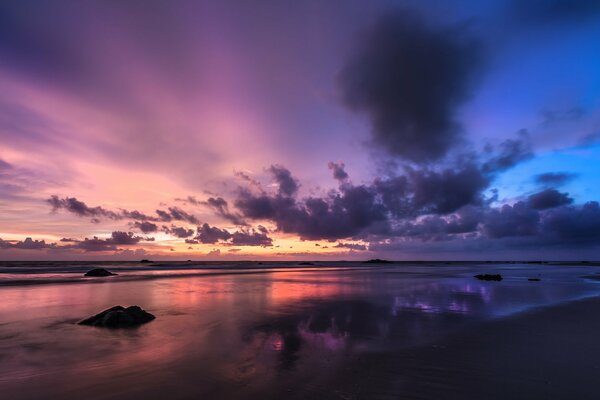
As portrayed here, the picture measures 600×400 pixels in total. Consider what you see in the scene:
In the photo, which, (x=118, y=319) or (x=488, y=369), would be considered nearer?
(x=488, y=369)

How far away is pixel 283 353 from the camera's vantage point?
11.2 metres

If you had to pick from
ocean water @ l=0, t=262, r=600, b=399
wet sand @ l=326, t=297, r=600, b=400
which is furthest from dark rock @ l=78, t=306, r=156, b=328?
wet sand @ l=326, t=297, r=600, b=400

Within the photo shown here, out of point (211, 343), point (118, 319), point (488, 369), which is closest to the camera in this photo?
point (488, 369)

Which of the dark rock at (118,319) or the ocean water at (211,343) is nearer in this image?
the ocean water at (211,343)

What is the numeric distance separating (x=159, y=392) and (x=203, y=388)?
3.18ft

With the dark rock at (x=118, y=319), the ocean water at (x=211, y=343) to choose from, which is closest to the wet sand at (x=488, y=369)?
the ocean water at (x=211, y=343)

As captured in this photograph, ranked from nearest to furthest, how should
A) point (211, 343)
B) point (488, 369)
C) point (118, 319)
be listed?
point (488, 369)
point (211, 343)
point (118, 319)

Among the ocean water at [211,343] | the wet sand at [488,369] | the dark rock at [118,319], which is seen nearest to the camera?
the wet sand at [488,369]

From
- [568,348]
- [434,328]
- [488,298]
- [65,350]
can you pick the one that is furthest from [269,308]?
[488,298]

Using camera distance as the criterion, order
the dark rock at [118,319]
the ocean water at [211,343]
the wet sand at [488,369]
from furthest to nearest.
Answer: the dark rock at [118,319], the ocean water at [211,343], the wet sand at [488,369]

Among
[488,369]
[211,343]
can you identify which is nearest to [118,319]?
[211,343]

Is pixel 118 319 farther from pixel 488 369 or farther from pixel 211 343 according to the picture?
pixel 488 369

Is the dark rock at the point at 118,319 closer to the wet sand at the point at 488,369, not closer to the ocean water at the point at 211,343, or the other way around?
the ocean water at the point at 211,343

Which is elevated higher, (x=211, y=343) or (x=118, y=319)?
(x=118, y=319)
